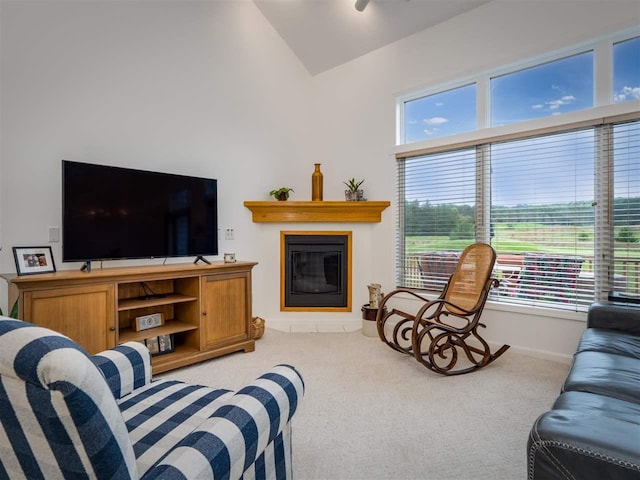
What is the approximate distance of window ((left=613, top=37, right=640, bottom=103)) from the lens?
8.71 feet

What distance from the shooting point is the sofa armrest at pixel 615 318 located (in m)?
1.99

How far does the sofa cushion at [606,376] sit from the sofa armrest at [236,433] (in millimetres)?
1168

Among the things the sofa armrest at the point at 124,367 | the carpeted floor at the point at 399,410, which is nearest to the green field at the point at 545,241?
the carpeted floor at the point at 399,410

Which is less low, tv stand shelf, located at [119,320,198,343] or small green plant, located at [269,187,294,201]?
small green plant, located at [269,187,294,201]

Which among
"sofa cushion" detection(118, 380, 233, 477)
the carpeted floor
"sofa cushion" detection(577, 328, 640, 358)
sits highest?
"sofa cushion" detection(577, 328, 640, 358)

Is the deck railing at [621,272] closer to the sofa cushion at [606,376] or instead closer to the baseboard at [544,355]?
the baseboard at [544,355]

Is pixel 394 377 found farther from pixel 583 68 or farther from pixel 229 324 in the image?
pixel 583 68

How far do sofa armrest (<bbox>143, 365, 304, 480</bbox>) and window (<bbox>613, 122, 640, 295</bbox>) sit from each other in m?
2.90

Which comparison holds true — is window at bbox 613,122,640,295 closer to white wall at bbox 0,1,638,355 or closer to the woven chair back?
white wall at bbox 0,1,638,355

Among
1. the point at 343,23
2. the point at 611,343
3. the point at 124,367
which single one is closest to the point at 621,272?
A: the point at 611,343

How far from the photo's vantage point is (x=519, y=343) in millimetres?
3111

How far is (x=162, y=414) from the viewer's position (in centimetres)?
118

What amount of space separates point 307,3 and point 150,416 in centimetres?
418

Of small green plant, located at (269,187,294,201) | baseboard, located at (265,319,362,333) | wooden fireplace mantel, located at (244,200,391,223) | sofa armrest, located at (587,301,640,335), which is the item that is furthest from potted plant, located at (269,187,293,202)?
sofa armrest, located at (587,301,640,335)
